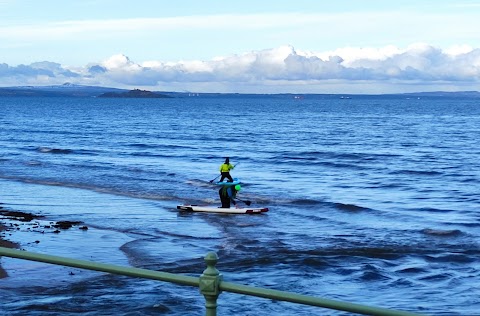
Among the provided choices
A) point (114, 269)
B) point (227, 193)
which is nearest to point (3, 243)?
point (227, 193)

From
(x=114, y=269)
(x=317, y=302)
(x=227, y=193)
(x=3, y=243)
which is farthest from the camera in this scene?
(x=227, y=193)

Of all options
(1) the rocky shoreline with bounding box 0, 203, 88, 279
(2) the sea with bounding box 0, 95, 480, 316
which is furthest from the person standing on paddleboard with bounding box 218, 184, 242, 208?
(1) the rocky shoreline with bounding box 0, 203, 88, 279

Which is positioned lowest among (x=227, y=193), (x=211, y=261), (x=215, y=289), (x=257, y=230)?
(x=257, y=230)

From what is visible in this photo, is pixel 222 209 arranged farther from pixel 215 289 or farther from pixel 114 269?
pixel 215 289

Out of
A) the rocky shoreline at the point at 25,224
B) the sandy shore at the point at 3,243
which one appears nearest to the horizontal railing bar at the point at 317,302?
the sandy shore at the point at 3,243

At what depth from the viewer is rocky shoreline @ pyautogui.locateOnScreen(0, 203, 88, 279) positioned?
22.3 metres

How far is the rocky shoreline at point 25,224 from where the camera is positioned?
880 inches

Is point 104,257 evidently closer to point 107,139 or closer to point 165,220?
point 165,220

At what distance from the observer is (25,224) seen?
23.9 metres

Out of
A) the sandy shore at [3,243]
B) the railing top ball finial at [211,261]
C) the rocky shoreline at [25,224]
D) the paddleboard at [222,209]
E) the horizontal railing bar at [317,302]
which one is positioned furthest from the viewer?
the paddleboard at [222,209]

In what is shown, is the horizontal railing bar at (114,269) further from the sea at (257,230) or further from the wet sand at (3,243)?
the wet sand at (3,243)

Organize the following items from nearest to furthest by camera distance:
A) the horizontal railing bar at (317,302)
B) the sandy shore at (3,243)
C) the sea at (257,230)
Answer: the horizontal railing bar at (317,302)
the sea at (257,230)
the sandy shore at (3,243)

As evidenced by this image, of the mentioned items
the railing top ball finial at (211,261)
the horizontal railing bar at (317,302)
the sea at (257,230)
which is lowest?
the sea at (257,230)

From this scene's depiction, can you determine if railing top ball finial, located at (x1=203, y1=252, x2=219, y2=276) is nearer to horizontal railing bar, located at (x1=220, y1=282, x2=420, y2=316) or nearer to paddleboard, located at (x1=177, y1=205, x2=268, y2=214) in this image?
horizontal railing bar, located at (x1=220, y1=282, x2=420, y2=316)
